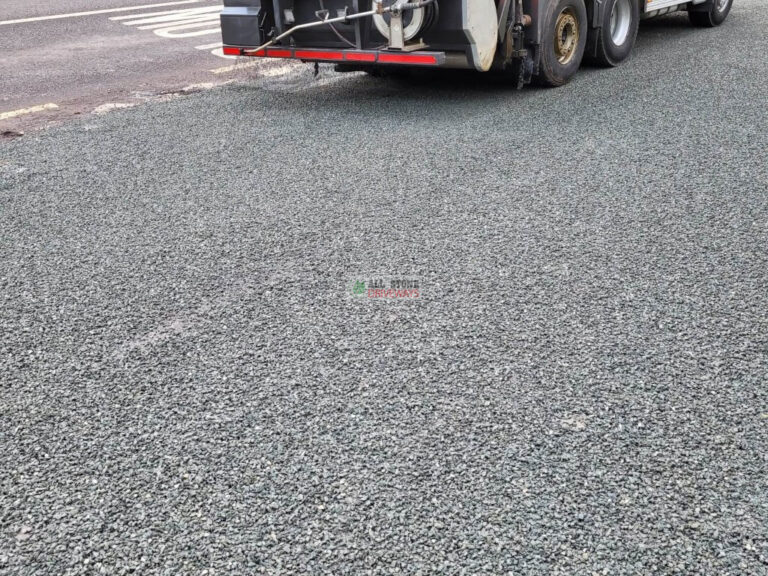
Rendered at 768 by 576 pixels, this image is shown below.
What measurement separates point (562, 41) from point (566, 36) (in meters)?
0.10

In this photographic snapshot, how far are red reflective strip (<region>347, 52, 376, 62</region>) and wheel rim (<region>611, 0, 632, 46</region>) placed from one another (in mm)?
3225

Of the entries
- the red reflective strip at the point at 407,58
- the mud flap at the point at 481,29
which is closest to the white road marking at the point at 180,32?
the red reflective strip at the point at 407,58

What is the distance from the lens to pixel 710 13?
414 inches

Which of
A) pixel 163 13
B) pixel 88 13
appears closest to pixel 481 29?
pixel 163 13

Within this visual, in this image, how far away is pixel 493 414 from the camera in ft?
9.54

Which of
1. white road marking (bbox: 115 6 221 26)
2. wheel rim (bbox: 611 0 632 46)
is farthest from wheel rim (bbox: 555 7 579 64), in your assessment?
white road marking (bbox: 115 6 221 26)

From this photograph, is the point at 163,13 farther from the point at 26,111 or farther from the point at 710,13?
the point at 710,13

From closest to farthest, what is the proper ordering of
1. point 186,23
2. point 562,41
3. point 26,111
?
point 26,111, point 562,41, point 186,23

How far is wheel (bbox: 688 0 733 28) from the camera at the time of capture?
34.2 feet

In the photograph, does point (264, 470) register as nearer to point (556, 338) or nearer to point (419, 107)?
point (556, 338)

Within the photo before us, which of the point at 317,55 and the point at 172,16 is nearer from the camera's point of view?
the point at 317,55

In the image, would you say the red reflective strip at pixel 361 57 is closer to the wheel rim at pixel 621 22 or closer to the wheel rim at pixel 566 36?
the wheel rim at pixel 566 36

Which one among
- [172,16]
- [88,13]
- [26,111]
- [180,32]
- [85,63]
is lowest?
[26,111]

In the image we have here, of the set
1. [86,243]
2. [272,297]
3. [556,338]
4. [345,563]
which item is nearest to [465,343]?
[556,338]
